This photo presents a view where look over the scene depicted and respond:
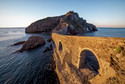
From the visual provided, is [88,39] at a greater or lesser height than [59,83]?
greater

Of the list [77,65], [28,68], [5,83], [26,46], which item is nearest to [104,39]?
[77,65]

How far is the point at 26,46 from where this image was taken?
2034 centimetres

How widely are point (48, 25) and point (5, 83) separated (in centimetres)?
6470

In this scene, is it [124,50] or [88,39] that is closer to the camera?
[124,50]

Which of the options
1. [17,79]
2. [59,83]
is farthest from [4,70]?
[59,83]

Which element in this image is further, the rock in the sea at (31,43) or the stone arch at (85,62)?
the rock in the sea at (31,43)

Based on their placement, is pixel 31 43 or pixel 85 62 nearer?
pixel 85 62

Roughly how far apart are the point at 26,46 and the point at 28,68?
12049 millimetres

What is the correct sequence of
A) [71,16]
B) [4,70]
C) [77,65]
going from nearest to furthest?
[77,65]
[4,70]
[71,16]

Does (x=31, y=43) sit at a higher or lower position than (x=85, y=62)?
higher

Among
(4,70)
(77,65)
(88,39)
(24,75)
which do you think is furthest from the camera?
(4,70)

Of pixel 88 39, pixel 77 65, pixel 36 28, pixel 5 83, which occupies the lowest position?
pixel 5 83

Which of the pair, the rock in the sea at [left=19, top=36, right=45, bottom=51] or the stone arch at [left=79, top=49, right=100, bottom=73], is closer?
the stone arch at [left=79, top=49, right=100, bottom=73]

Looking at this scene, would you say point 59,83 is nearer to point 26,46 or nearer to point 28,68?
point 28,68
